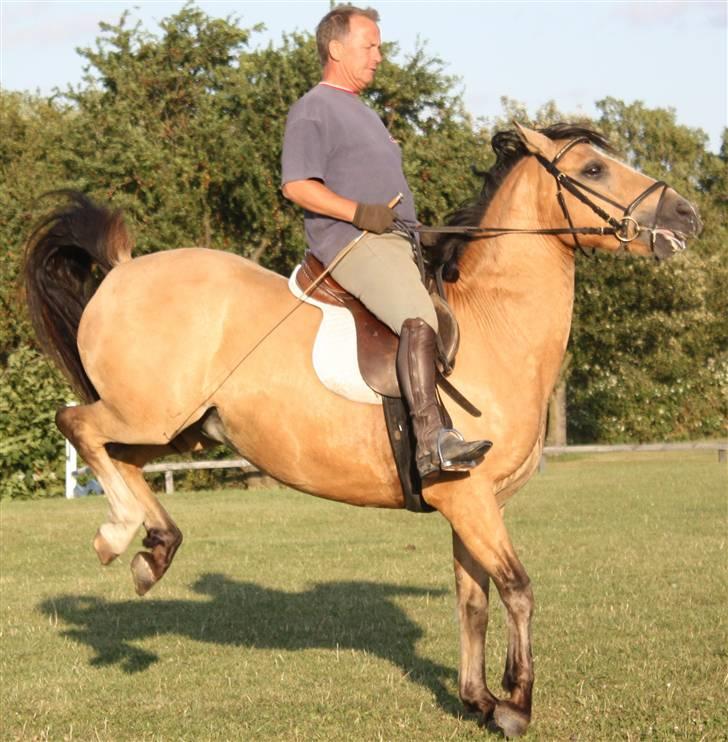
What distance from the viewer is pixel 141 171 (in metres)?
31.0

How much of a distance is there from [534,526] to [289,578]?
20.3 ft

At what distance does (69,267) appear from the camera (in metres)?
8.20

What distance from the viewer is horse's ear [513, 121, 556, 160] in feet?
23.9

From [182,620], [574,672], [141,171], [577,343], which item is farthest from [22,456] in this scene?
[577,343]

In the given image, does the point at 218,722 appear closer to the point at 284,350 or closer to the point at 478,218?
the point at 284,350

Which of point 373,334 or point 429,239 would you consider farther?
point 429,239

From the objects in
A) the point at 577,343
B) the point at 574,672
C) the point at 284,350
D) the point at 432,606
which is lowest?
the point at 577,343

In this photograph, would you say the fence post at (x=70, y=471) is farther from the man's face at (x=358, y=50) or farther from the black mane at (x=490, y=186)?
the man's face at (x=358, y=50)

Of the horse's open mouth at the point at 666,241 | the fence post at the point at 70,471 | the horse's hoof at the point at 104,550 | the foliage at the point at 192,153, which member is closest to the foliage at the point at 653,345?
the foliage at the point at 192,153

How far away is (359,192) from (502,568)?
2251 mm

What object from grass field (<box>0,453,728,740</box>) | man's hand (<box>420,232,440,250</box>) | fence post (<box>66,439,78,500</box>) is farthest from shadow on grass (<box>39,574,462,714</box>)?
fence post (<box>66,439,78,500</box>)

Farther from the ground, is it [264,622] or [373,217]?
[373,217]

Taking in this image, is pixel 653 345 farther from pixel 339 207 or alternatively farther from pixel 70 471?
pixel 339 207

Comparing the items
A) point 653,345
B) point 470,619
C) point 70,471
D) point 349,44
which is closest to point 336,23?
point 349,44
